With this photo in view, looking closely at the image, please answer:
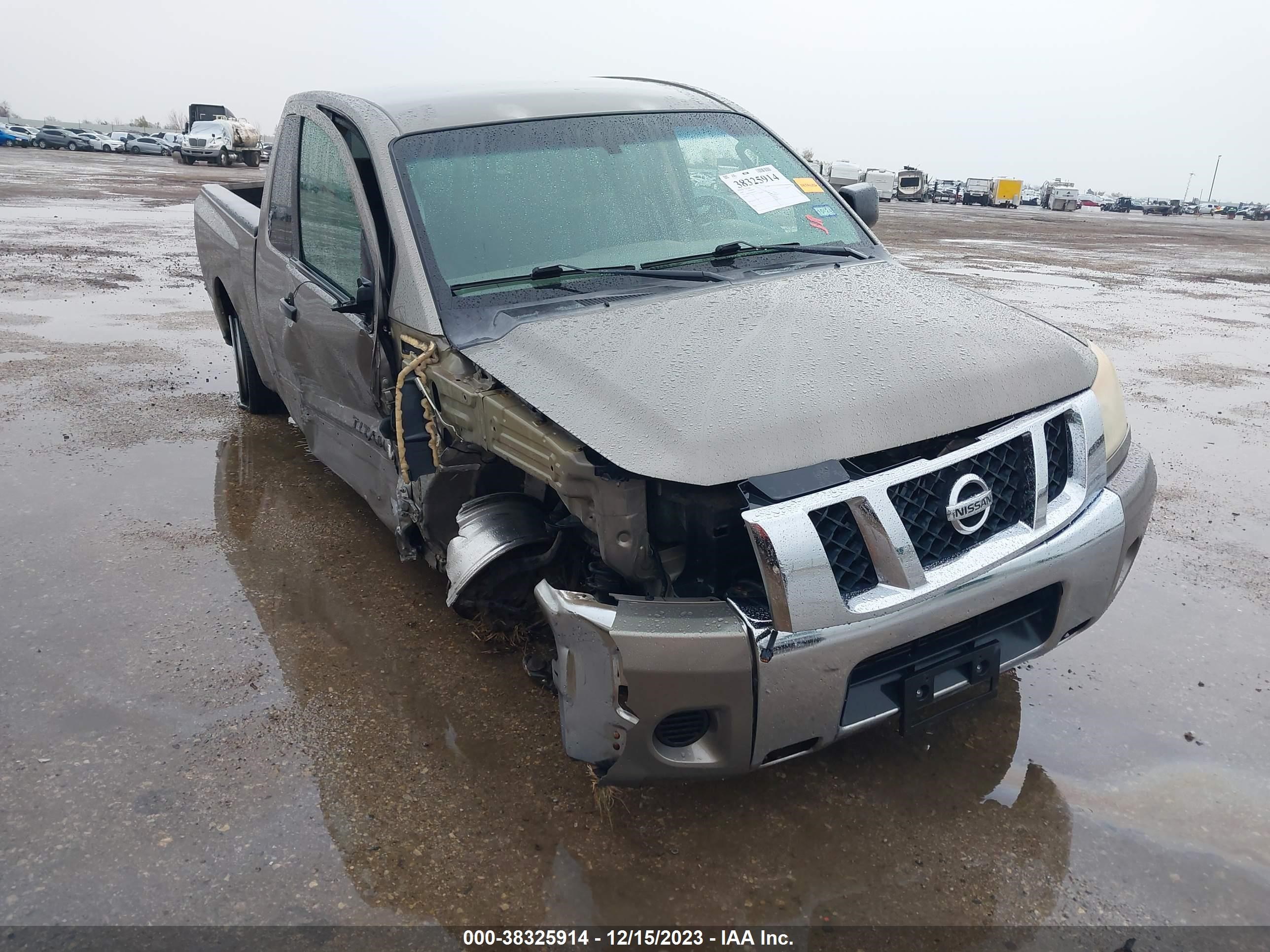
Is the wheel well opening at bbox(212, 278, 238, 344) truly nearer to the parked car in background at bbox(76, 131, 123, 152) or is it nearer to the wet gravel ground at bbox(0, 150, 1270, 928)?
the wet gravel ground at bbox(0, 150, 1270, 928)

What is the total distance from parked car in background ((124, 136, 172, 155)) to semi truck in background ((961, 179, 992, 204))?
44.4 meters

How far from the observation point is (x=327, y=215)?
3.94 metres

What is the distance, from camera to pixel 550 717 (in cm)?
311

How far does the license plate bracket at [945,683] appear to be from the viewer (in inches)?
96.7

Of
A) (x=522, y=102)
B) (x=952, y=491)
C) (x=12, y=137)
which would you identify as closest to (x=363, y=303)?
(x=522, y=102)

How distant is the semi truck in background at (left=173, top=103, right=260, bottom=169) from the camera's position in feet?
137

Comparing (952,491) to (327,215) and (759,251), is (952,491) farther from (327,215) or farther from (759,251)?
(327,215)

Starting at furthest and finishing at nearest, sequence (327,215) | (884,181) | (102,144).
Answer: (102,144), (884,181), (327,215)

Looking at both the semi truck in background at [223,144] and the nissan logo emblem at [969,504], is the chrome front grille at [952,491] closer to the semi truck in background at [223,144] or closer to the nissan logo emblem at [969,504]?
the nissan logo emblem at [969,504]

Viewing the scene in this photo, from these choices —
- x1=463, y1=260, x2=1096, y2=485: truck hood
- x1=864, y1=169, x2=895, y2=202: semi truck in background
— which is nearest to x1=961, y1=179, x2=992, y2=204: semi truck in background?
x1=864, y1=169, x2=895, y2=202: semi truck in background

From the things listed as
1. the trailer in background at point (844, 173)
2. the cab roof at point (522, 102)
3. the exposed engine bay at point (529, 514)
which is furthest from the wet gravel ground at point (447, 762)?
the trailer in background at point (844, 173)

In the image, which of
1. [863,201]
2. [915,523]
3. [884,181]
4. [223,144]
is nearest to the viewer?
[915,523]

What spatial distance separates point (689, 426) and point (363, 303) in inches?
59.1

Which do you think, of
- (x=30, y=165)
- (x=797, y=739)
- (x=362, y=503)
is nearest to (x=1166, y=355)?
(x=362, y=503)
